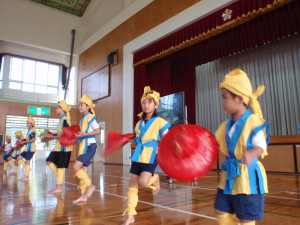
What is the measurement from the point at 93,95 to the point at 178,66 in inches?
188

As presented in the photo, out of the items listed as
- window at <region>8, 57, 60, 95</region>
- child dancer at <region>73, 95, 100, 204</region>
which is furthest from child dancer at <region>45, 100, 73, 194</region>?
window at <region>8, 57, 60, 95</region>

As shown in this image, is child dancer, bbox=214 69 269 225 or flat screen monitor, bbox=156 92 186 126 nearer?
child dancer, bbox=214 69 269 225

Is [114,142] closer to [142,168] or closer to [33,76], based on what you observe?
[142,168]

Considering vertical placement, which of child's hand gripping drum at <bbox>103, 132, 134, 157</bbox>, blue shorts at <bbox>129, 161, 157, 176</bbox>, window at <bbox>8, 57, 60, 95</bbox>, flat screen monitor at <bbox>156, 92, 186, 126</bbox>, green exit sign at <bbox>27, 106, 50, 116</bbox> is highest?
window at <bbox>8, 57, 60, 95</bbox>

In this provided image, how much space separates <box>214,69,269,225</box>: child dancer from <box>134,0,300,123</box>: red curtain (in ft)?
15.6

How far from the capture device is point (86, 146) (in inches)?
122

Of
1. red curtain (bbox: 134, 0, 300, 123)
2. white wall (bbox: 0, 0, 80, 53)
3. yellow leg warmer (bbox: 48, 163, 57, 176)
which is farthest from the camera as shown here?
white wall (bbox: 0, 0, 80, 53)

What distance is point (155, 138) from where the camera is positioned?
86.0 inches

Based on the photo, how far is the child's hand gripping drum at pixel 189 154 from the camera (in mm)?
1352

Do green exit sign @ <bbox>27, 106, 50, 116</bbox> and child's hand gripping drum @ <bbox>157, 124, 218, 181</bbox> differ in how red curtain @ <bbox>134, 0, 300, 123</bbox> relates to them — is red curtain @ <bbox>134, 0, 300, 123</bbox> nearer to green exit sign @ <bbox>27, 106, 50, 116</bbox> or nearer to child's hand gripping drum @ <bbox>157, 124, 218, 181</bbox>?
child's hand gripping drum @ <bbox>157, 124, 218, 181</bbox>

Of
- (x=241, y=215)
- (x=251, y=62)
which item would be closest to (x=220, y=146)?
(x=241, y=215)

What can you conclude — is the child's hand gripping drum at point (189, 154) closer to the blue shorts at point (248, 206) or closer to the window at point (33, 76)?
the blue shorts at point (248, 206)

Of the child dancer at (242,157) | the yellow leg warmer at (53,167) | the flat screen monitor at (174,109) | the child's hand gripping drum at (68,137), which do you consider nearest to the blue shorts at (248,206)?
the child dancer at (242,157)

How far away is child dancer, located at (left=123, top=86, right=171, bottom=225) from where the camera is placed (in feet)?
6.85
